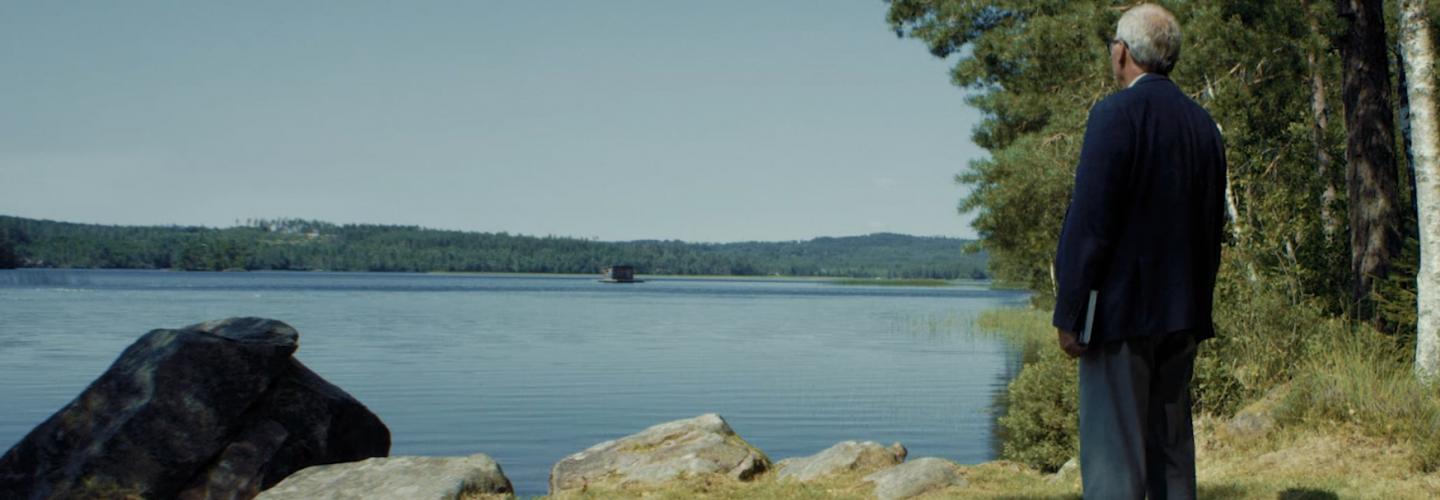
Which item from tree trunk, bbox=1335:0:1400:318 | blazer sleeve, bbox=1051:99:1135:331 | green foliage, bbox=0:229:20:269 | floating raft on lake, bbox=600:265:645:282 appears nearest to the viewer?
blazer sleeve, bbox=1051:99:1135:331

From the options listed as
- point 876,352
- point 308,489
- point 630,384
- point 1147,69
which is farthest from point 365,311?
point 1147,69

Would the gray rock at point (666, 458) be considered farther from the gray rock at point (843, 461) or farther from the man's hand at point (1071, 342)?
the man's hand at point (1071, 342)

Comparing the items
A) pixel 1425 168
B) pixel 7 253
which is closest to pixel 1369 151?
pixel 1425 168

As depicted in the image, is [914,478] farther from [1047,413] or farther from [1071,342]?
[1071,342]

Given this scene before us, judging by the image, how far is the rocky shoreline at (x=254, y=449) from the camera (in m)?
10.7

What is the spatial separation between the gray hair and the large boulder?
30.2ft

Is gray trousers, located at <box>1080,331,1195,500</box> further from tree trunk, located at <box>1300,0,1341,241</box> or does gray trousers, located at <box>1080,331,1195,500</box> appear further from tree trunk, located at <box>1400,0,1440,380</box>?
tree trunk, located at <box>1300,0,1341,241</box>

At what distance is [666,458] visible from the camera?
1121 centimetres

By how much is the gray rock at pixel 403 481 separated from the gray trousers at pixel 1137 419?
20.1 ft

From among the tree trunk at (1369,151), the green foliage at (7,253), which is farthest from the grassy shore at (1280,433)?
the green foliage at (7,253)

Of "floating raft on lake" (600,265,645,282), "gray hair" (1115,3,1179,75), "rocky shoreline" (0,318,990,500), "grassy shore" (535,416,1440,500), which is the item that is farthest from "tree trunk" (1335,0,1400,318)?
"floating raft on lake" (600,265,645,282)

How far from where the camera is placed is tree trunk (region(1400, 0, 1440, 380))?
10711 mm

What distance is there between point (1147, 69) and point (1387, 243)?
9.04 metres

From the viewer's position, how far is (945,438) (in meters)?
20.6
